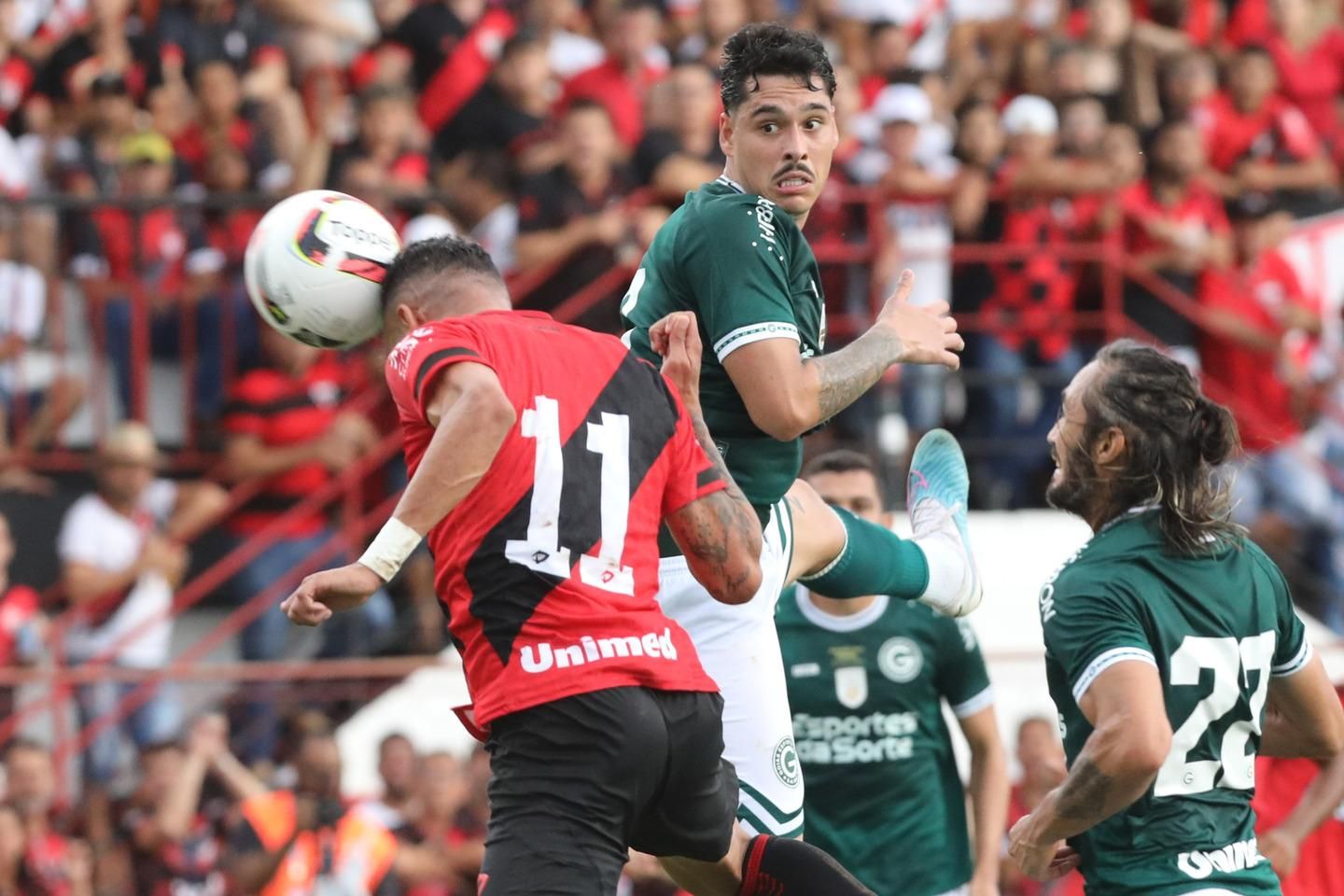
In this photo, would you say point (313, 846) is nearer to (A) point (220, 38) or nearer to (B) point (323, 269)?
(A) point (220, 38)

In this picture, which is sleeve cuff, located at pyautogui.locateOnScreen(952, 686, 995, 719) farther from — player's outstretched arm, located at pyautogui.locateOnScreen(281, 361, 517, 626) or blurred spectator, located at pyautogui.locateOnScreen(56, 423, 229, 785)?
blurred spectator, located at pyautogui.locateOnScreen(56, 423, 229, 785)

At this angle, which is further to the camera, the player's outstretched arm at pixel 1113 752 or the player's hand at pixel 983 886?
the player's hand at pixel 983 886

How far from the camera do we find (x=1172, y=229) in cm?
1222

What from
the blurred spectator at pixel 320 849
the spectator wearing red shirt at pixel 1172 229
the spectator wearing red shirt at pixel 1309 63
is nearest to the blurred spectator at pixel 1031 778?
the blurred spectator at pixel 320 849

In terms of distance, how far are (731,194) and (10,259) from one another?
21.6ft

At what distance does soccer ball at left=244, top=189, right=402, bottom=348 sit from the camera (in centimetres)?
511

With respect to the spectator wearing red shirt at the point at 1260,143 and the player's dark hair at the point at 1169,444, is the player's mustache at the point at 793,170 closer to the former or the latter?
the player's dark hair at the point at 1169,444

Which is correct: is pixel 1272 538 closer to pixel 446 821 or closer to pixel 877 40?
→ pixel 877 40

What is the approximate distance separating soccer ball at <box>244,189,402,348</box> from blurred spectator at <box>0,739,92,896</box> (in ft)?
16.7

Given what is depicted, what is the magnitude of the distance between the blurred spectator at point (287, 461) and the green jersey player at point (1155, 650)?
641cm

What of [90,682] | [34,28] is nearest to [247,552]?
[90,682]

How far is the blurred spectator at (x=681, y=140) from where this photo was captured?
11.1 m

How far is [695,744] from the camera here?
4.64 metres

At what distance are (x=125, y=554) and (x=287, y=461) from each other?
0.95 meters
